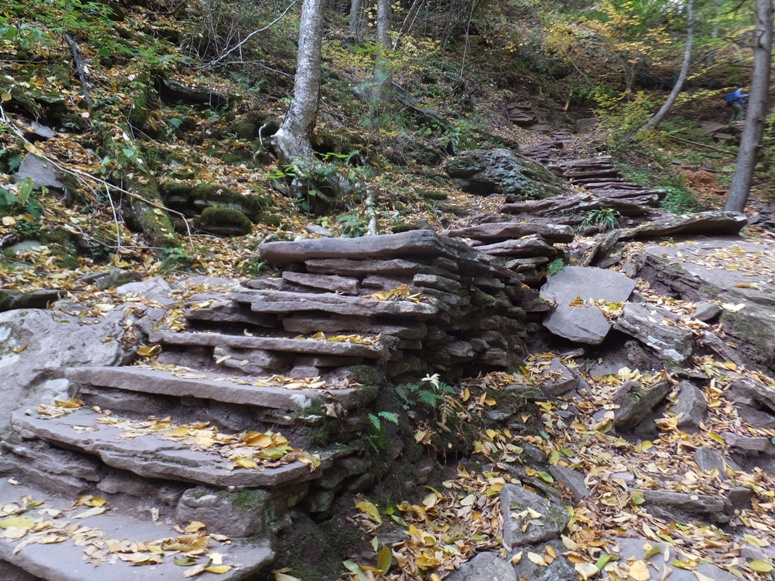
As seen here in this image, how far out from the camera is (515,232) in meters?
7.17

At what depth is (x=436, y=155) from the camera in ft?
42.3

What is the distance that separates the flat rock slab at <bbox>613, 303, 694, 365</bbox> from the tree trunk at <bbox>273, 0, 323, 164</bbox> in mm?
6141

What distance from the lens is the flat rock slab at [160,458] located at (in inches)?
99.9

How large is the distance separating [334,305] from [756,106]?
10000 mm

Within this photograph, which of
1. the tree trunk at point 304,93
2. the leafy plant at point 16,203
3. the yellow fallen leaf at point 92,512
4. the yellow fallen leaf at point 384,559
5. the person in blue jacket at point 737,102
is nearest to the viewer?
the yellow fallen leaf at point 92,512

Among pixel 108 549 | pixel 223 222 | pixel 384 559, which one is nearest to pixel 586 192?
Result: pixel 223 222

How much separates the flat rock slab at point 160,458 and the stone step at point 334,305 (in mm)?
1397

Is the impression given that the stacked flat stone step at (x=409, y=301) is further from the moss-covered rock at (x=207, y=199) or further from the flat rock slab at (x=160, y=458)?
the moss-covered rock at (x=207, y=199)

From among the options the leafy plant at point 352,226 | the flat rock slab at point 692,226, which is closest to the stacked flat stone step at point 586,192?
the flat rock slab at point 692,226

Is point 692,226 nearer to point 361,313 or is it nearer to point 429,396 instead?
point 429,396

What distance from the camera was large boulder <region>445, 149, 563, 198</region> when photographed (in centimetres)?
1149

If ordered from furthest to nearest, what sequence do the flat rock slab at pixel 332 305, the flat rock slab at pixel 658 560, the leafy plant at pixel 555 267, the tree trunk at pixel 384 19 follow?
1. the tree trunk at pixel 384 19
2. the leafy plant at pixel 555 267
3. the flat rock slab at pixel 332 305
4. the flat rock slab at pixel 658 560

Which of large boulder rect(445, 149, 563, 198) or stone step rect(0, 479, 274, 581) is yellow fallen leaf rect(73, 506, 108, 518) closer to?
stone step rect(0, 479, 274, 581)

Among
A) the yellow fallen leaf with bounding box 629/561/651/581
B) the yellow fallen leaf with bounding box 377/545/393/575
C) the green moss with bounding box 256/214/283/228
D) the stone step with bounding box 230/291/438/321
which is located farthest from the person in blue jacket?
the yellow fallen leaf with bounding box 377/545/393/575
